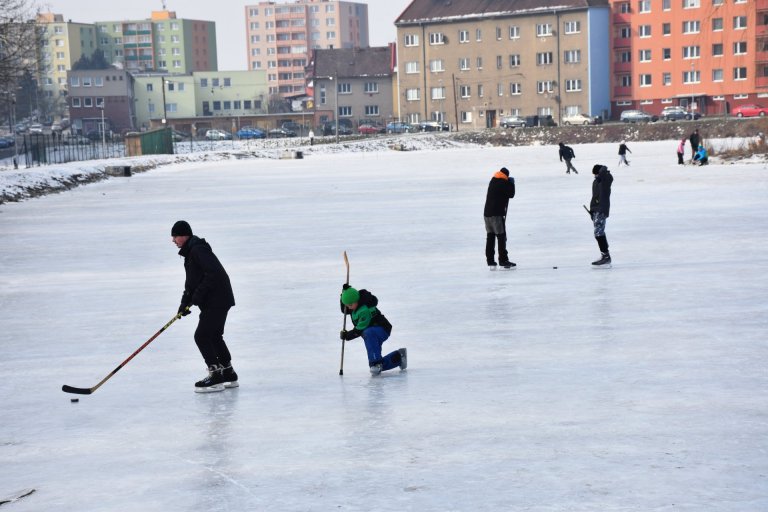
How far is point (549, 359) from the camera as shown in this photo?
30.4ft

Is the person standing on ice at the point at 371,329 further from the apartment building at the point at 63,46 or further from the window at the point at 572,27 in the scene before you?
the apartment building at the point at 63,46

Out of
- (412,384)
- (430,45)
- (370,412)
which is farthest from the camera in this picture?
(430,45)

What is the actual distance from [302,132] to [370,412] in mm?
97605

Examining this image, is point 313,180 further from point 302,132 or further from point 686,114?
point 302,132

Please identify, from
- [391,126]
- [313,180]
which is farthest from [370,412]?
[391,126]

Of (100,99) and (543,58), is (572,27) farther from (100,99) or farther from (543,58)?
(100,99)

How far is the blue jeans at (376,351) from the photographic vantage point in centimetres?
893

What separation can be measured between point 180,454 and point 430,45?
10845cm

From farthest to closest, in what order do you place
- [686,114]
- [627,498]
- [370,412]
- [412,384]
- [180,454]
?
1. [686,114]
2. [412,384]
3. [370,412]
4. [180,454]
5. [627,498]

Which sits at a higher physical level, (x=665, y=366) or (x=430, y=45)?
(x=430, y=45)

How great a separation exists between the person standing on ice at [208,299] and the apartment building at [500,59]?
309 ft

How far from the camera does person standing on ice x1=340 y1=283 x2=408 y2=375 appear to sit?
8913 mm

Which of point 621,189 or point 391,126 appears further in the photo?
point 391,126

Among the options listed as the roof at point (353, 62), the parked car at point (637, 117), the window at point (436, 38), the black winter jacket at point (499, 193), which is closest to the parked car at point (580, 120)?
the parked car at point (637, 117)
